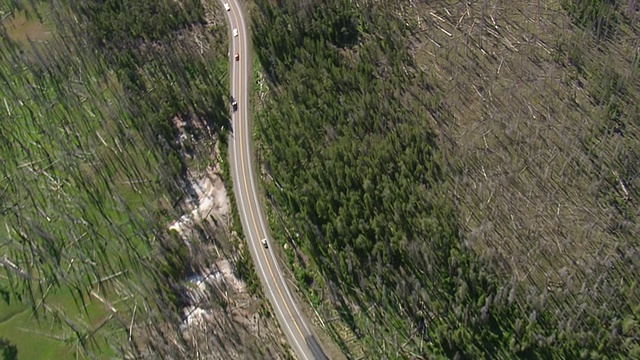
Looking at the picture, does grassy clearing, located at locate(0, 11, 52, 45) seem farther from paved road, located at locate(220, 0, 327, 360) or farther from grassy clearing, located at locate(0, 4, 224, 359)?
paved road, located at locate(220, 0, 327, 360)

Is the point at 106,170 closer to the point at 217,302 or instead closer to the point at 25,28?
the point at 217,302

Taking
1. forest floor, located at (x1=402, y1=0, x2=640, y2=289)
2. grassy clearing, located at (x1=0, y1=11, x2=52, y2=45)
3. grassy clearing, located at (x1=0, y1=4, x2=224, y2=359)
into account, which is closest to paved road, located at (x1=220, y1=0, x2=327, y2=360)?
grassy clearing, located at (x1=0, y1=4, x2=224, y2=359)

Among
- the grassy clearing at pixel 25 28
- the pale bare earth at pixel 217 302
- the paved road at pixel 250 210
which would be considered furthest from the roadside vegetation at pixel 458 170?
the grassy clearing at pixel 25 28

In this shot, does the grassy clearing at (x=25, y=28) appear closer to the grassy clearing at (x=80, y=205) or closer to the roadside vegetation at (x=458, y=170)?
the grassy clearing at (x=80, y=205)

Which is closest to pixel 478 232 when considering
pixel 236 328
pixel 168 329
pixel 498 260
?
pixel 498 260

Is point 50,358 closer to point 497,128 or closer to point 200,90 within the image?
point 200,90

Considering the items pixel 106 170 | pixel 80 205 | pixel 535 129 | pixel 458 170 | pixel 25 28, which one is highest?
pixel 25 28

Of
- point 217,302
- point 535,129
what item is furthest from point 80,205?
point 535,129
